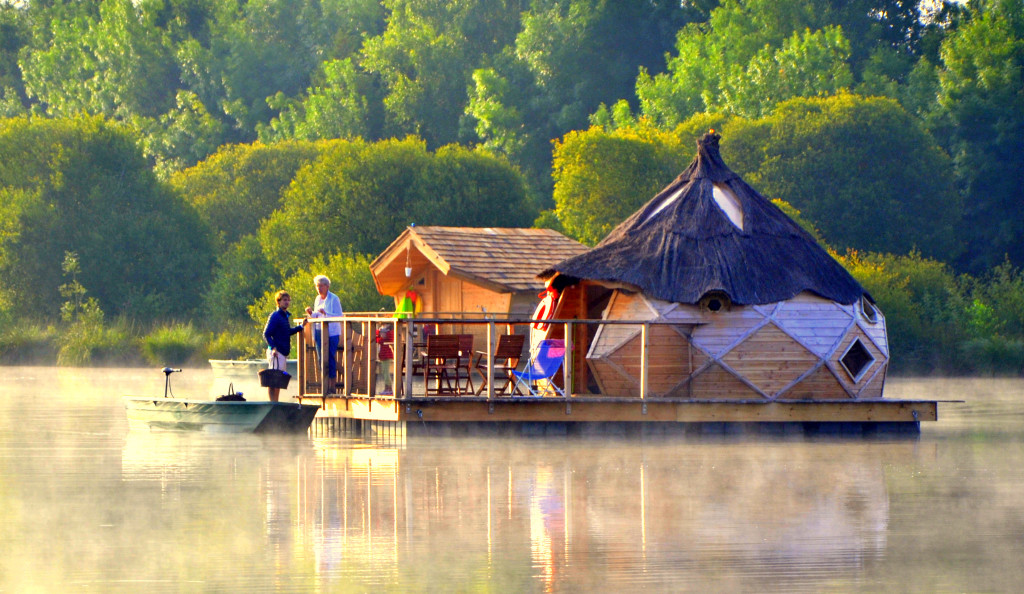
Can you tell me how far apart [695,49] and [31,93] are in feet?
105

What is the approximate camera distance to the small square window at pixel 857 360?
73.7 feet

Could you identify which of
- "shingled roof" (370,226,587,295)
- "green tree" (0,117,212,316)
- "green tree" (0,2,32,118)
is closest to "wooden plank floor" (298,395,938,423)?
"shingled roof" (370,226,587,295)

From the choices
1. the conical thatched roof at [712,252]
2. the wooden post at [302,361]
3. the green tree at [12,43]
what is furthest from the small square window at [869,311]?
the green tree at [12,43]

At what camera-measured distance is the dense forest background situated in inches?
1861

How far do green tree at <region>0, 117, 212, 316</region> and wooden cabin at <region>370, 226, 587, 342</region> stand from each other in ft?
76.3

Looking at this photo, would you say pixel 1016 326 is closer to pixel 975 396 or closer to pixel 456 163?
pixel 975 396

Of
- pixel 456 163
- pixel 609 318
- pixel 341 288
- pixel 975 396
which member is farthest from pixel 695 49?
pixel 609 318

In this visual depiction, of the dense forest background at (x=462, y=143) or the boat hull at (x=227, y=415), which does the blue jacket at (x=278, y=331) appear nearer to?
the boat hull at (x=227, y=415)

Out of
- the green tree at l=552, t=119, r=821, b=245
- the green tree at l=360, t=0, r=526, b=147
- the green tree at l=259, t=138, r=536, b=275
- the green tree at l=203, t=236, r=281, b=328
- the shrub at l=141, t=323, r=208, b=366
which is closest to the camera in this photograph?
the shrub at l=141, t=323, r=208, b=366

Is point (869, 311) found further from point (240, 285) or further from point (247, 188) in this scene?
point (247, 188)

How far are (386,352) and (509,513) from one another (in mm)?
10755

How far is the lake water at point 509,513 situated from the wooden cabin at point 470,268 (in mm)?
7894

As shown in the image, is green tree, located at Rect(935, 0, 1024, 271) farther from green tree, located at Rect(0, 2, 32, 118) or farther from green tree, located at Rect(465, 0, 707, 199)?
green tree, located at Rect(0, 2, 32, 118)

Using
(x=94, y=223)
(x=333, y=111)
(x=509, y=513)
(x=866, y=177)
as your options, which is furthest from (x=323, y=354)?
(x=333, y=111)
